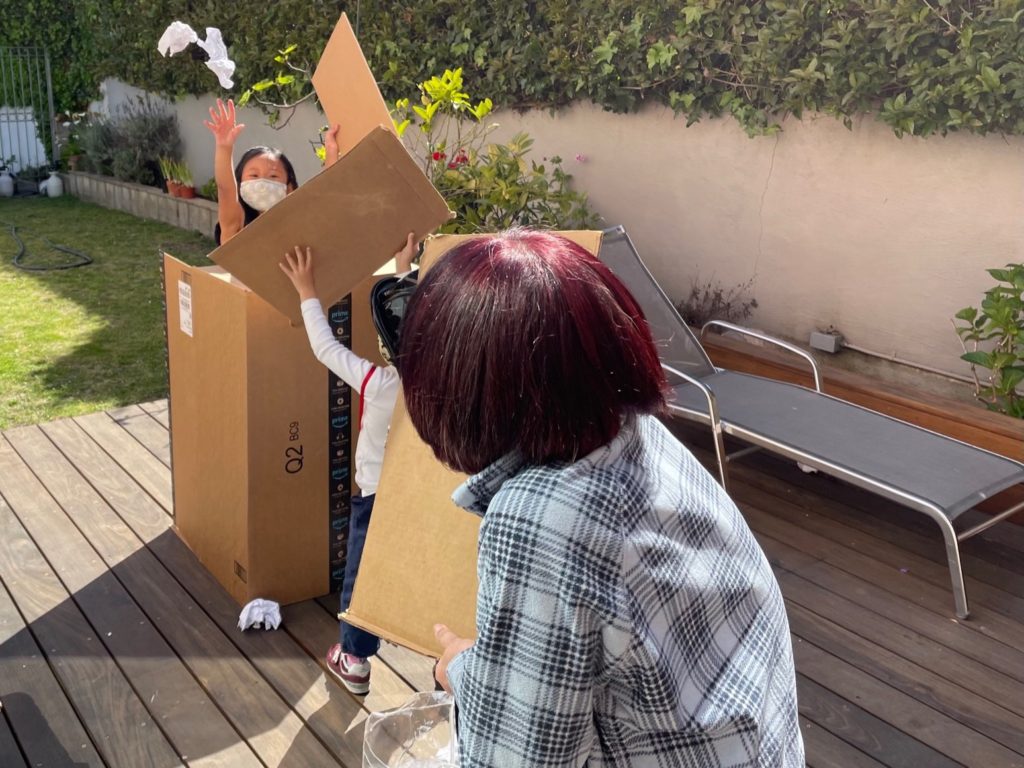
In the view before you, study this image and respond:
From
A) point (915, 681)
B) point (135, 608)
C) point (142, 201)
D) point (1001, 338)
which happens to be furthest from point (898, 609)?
point (142, 201)

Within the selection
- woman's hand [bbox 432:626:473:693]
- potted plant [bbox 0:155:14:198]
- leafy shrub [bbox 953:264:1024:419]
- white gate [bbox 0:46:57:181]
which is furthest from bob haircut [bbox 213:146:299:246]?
white gate [bbox 0:46:57:181]

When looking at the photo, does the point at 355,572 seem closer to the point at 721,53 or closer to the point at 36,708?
the point at 36,708

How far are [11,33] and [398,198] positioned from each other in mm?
10808

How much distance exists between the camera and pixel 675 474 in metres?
1.03

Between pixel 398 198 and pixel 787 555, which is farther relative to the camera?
pixel 787 555

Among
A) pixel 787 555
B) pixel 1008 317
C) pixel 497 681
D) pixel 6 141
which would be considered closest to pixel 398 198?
pixel 497 681

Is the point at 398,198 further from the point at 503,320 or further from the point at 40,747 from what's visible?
the point at 40,747

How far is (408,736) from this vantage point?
177 centimetres

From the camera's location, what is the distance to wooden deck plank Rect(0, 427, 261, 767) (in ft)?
7.31

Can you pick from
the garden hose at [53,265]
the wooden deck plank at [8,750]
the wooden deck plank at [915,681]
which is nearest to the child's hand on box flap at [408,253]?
the wooden deck plank at [8,750]

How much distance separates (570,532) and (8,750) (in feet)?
5.87

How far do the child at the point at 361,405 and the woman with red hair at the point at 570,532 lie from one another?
3.58 feet

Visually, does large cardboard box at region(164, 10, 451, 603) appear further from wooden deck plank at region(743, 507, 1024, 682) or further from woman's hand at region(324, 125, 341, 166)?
wooden deck plank at region(743, 507, 1024, 682)

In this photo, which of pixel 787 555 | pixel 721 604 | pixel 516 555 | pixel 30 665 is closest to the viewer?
pixel 516 555
